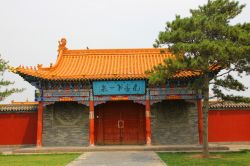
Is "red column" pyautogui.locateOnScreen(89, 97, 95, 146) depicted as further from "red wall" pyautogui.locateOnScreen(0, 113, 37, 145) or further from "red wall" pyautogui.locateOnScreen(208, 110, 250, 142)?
"red wall" pyautogui.locateOnScreen(208, 110, 250, 142)

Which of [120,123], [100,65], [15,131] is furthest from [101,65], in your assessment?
[15,131]

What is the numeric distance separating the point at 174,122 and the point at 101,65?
5.55m

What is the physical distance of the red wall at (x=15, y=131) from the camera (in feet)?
68.7

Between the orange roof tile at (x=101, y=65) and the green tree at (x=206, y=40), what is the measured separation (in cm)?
431

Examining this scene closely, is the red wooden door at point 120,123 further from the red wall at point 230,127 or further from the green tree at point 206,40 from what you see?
the green tree at point 206,40

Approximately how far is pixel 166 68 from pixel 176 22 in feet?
6.00

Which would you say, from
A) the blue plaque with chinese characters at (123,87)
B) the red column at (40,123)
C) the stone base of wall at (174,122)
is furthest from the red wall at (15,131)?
the stone base of wall at (174,122)

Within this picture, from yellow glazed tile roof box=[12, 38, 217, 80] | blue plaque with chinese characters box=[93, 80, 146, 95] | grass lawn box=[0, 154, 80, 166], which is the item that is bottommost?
grass lawn box=[0, 154, 80, 166]

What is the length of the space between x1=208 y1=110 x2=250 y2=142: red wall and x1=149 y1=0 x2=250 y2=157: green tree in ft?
23.4

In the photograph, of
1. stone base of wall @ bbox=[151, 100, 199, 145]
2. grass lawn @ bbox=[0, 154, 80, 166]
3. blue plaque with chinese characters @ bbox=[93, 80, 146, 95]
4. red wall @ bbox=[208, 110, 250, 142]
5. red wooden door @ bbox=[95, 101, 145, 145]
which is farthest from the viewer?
red wall @ bbox=[208, 110, 250, 142]

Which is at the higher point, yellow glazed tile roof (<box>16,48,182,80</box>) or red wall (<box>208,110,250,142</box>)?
yellow glazed tile roof (<box>16,48,182,80</box>)

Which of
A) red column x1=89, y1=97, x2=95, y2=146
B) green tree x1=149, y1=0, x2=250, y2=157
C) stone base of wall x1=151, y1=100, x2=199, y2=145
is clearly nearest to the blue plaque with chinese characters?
red column x1=89, y1=97, x2=95, y2=146

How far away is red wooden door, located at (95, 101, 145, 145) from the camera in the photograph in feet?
65.3

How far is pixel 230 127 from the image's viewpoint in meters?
20.7
